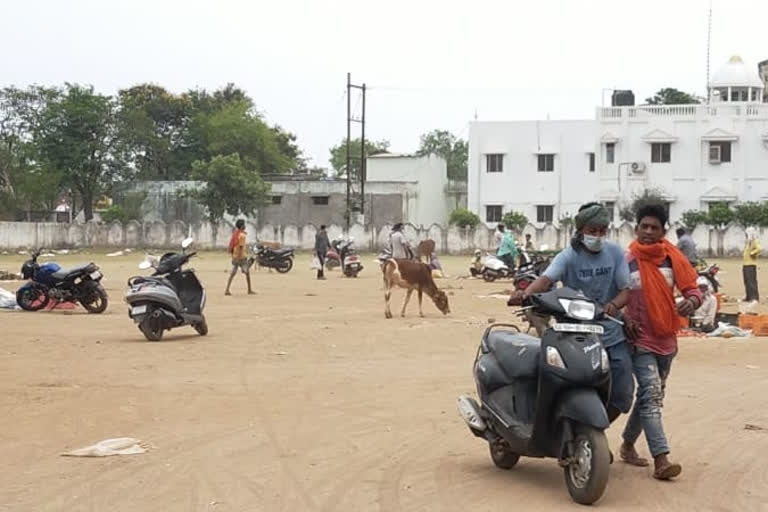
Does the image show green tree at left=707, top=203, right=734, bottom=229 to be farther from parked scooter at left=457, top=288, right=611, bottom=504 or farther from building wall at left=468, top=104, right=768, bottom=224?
parked scooter at left=457, top=288, right=611, bottom=504

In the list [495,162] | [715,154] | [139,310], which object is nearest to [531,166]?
[495,162]

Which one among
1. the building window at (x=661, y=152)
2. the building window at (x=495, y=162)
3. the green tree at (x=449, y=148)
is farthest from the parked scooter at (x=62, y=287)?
the green tree at (x=449, y=148)

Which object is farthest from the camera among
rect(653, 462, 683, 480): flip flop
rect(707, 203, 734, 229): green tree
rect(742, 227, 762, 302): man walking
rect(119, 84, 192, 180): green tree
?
rect(119, 84, 192, 180): green tree

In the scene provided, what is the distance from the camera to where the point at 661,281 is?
7098mm

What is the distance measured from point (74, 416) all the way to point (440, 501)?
3.89 meters

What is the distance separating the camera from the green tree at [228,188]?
6094 centimetres

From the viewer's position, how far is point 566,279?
23.3ft

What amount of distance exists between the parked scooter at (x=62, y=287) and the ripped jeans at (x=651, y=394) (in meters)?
14.0

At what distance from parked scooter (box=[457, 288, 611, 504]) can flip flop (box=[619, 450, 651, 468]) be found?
96 centimetres

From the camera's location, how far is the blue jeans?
6770mm

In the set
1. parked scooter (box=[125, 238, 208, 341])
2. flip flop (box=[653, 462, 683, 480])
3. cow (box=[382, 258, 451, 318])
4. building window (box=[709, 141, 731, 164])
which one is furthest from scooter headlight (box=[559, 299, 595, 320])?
building window (box=[709, 141, 731, 164])

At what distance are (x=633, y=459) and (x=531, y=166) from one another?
5737 cm

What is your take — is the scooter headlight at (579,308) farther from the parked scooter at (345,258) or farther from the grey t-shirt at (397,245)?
the parked scooter at (345,258)

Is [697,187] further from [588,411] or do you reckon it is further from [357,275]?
[588,411]
